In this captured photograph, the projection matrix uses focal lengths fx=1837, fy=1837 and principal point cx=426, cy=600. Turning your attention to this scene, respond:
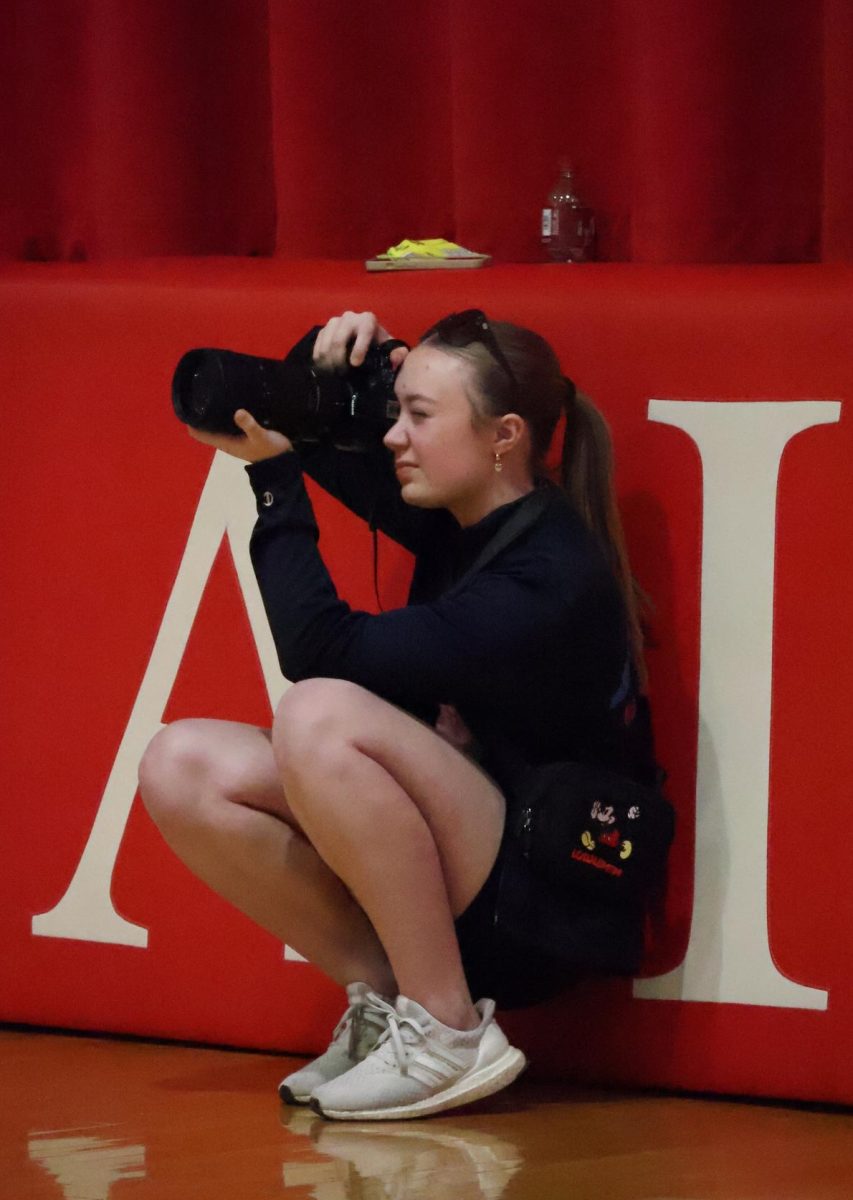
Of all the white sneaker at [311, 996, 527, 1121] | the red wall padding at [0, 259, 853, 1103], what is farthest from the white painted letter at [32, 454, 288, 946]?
the white sneaker at [311, 996, 527, 1121]

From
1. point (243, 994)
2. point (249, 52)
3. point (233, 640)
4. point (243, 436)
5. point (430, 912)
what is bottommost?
point (243, 994)

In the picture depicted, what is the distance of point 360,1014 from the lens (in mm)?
1590

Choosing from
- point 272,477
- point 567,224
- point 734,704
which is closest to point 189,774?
point 272,477

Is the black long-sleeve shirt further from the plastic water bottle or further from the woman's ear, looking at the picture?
the plastic water bottle

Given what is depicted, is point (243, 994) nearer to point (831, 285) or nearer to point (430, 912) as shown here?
point (430, 912)

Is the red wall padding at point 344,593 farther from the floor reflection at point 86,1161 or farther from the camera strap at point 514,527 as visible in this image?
the floor reflection at point 86,1161

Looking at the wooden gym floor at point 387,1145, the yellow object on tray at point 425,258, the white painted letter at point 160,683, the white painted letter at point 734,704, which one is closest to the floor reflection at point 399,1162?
the wooden gym floor at point 387,1145

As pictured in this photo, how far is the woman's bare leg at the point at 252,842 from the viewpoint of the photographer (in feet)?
5.24

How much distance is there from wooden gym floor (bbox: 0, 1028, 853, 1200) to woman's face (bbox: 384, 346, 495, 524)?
542 millimetres

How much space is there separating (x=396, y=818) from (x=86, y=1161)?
1.20ft

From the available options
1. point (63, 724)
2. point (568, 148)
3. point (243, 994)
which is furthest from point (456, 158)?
point (243, 994)

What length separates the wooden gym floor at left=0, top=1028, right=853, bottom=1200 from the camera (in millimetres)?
1389

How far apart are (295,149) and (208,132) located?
145 millimetres

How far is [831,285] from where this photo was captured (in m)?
1.63
